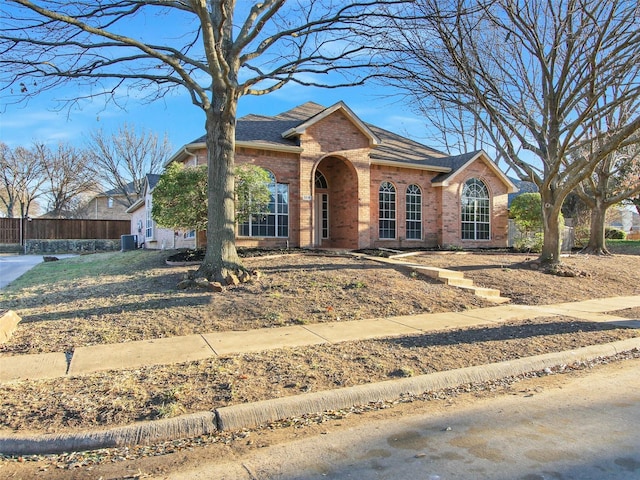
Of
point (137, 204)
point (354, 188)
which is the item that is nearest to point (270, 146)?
point (354, 188)

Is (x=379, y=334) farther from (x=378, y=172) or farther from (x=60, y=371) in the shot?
(x=378, y=172)

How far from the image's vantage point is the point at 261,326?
7.33m

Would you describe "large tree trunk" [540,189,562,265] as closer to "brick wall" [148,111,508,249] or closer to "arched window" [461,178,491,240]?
"brick wall" [148,111,508,249]

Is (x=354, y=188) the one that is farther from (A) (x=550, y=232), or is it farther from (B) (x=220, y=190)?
(B) (x=220, y=190)

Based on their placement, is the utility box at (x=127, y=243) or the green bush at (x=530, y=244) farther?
the utility box at (x=127, y=243)

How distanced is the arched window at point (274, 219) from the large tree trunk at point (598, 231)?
1427 cm

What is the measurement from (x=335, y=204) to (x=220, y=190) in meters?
9.86

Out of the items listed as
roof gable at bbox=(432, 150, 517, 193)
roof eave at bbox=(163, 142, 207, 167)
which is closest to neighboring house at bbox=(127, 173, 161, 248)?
roof eave at bbox=(163, 142, 207, 167)

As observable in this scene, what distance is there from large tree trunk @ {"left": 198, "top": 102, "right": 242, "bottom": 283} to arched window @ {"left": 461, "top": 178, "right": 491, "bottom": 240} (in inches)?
532

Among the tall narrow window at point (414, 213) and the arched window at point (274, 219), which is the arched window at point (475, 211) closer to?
the tall narrow window at point (414, 213)

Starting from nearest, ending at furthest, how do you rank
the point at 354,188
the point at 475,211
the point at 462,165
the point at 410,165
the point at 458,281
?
the point at 458,281
the point at 354,188
the point at 410,165
the point at 462,165
the point at 475,211

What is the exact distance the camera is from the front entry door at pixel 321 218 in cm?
1927

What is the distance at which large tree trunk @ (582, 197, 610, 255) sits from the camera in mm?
20344

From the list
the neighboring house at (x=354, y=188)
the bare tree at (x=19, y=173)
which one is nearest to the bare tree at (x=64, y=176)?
the bare tree at (x=19, y=173)
